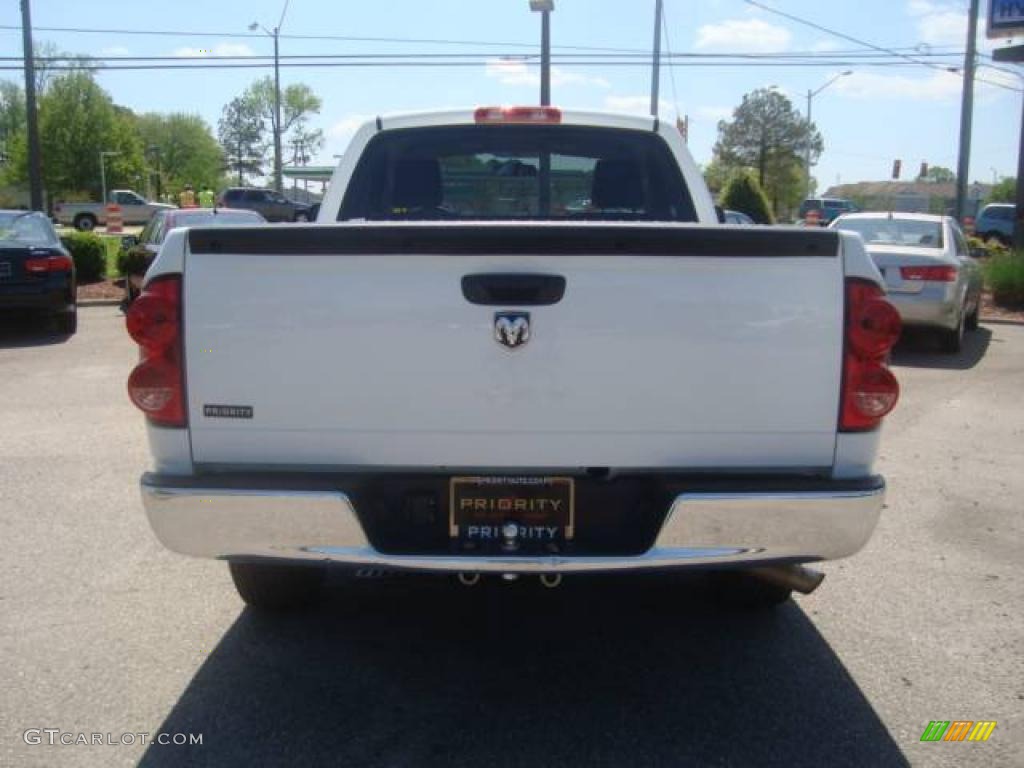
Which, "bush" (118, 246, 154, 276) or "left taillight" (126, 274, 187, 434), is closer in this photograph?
"left taillight" (126, 274, 187, 434)

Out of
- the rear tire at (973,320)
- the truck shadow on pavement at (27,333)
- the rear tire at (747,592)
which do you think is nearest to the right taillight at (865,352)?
the rear tire at (747,592)

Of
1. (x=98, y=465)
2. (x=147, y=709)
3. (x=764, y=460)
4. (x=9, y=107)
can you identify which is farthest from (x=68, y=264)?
(x=9, y=107)

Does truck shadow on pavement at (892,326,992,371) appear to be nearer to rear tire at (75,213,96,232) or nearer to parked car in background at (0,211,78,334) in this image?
parked car in background at (0,211,78,334)

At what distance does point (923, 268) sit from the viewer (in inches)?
456

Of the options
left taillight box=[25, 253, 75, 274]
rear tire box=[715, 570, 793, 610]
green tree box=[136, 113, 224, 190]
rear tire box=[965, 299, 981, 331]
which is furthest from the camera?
green tree box=[136, 113, 224, 190]

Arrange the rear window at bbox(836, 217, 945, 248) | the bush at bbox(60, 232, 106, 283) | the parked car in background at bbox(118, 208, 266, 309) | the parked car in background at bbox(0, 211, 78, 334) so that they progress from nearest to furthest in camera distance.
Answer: the rear window at bbox(836, 217, 945, 248) → the parked car in background at bbox(0, 211, 78, 334) → the parked car in background at bbox(118, 208, 266, 309) → the bush at bbox(60, 232, 106, 283)

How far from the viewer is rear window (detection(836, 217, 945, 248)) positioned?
12414mm

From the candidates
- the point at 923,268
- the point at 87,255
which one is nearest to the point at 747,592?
the point at 923,268

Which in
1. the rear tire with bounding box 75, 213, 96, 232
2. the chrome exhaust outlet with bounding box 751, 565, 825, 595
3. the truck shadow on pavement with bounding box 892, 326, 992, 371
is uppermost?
the chrome exhaust outlet with bounding box 751, 565, 825, 595

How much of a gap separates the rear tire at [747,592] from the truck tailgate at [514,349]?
50.8 inches

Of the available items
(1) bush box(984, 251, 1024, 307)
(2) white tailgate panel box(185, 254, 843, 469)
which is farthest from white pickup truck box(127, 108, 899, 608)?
(1) bush box(984, 251, 1024, 307)

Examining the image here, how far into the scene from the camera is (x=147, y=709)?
3.44 m

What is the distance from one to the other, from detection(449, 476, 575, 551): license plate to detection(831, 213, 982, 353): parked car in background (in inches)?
350

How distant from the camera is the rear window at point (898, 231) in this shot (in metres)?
12.4
